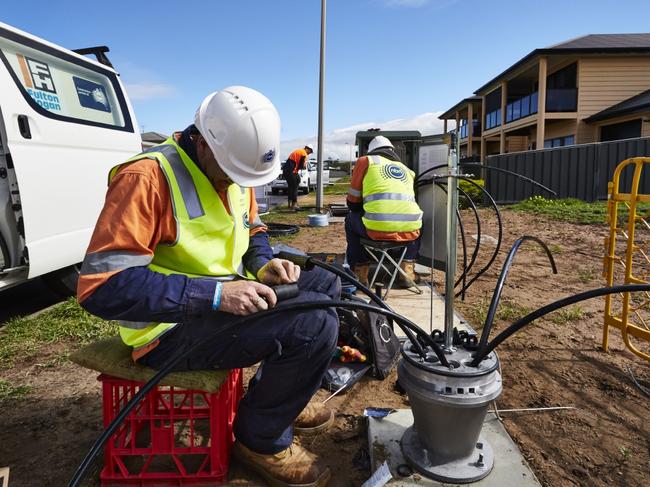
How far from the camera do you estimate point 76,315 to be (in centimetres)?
392

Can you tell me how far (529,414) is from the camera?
8.22 feet

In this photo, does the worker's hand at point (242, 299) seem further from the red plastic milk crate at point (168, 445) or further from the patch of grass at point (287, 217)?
the patch of grass at point (287, 217)

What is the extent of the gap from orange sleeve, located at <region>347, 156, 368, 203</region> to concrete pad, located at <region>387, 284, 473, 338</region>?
1.01 m

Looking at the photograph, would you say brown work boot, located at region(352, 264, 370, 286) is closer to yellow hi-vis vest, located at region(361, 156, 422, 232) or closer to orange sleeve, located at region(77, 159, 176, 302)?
yellow hi-vis vest, located at region(361, 156, 422, 232)

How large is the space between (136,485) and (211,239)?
1.07 m

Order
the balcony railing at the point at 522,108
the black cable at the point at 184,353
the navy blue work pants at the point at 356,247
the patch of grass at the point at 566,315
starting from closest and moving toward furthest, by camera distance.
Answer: the black cable at the point at 184,353, the patch of grass at the point at 566,315, the navy blue work pants at the point at 356,247, the balcony railing at the point at 522,108

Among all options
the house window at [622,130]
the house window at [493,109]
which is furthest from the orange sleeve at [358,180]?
the house window at [493,109]

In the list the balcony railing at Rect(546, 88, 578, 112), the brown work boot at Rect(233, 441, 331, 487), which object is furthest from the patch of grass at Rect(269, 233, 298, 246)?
the balcony railing at Rect(546, 88, 578, 112)

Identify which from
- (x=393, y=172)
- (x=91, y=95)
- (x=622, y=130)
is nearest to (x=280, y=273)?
(x=393, y=172)

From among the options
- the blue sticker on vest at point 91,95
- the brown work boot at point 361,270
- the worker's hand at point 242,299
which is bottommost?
the brown work boot at point 361,270

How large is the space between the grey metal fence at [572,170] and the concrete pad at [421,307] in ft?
28.4

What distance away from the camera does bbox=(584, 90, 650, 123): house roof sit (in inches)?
585

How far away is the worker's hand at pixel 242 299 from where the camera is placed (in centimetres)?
163

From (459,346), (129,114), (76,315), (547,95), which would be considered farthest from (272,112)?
(547,95)
